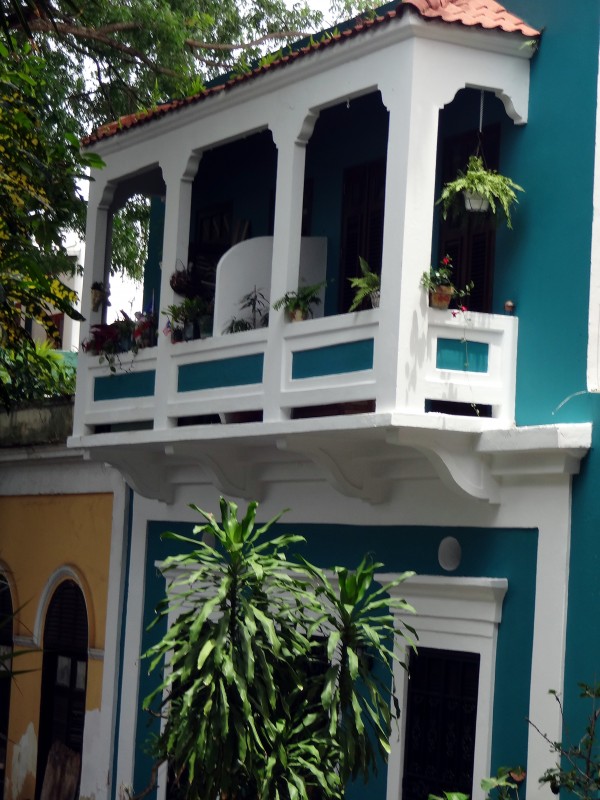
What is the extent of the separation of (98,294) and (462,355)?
514cm

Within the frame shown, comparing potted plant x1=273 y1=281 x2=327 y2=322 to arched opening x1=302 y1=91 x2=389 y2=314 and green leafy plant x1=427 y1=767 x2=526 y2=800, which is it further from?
green leafy plant x1=427 y1=767 x2=526 y2=800

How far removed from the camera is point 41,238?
12883mm

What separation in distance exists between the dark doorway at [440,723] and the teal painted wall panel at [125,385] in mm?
3611

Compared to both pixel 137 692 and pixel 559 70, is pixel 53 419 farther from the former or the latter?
pixel 559 70

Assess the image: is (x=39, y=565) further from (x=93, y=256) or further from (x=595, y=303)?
(x=595, y=303)


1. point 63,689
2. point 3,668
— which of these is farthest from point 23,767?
→ point 3,668

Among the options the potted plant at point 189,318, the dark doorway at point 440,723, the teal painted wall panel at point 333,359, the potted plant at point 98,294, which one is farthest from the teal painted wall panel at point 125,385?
the dark doorway at point 440,723

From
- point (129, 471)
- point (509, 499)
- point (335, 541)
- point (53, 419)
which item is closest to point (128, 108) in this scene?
point (53, 419)

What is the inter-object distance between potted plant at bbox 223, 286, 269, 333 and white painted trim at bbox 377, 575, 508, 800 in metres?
2.46

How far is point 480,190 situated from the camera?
10.9 metres

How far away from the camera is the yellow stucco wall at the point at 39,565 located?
16.0 meters

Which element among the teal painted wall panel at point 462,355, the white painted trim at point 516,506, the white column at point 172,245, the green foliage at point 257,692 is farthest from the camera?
the white column at point 172,245

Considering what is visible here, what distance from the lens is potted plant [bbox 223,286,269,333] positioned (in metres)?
12.9

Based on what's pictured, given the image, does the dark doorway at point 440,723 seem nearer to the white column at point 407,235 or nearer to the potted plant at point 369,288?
the white column at point 407,235
